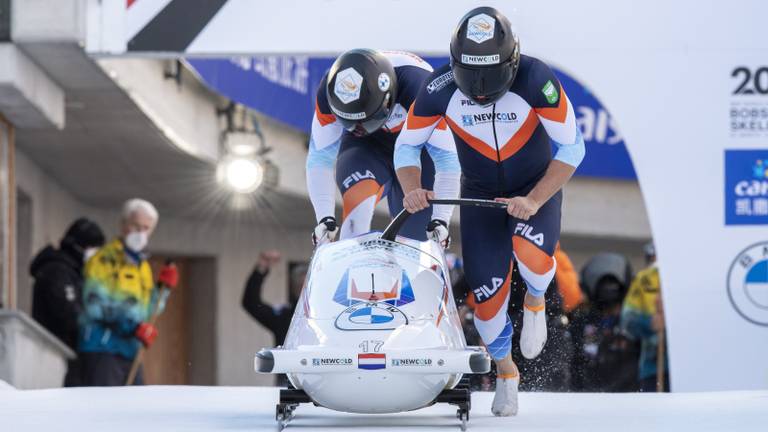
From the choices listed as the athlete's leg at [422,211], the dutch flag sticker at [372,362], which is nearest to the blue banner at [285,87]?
the athlete's leg at [422,211]

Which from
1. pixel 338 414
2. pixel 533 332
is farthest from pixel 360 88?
pixel 338 414

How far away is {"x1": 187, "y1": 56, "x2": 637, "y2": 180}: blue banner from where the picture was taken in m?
12.0

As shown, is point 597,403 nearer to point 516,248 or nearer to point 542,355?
point 516,248

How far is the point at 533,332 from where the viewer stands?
6.27m

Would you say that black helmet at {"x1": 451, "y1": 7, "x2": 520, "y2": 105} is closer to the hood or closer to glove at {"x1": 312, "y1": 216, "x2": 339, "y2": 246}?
glove at {"x1": 312, "y1": 216, "x2": 339, "y2": 246}

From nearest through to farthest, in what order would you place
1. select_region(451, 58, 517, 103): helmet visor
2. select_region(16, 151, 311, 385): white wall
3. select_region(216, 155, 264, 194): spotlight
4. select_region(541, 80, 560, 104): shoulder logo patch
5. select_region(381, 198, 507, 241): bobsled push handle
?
select_region(381, 198, 507, 241): bobsled push handle → select_region(451, 58, 517, 103): helmet visor → select_region(541, 80, 560, 104): shoulder logo patch → select_region(216, 155, 264, 194): spotlight → select_region(16, 151, 311, 385): white wall

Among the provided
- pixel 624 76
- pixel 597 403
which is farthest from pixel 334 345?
pixel 624 76

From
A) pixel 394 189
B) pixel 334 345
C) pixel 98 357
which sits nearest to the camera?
pixel 334 345

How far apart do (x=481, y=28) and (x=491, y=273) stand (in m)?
1.09

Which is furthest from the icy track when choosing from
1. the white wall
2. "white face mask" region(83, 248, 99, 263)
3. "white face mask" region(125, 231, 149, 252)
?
the white wall

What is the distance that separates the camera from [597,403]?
638cm

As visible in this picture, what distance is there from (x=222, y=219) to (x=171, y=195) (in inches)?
75.5

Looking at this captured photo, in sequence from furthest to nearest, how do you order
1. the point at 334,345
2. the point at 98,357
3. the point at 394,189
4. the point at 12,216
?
1. the point at 12,216
2. the point at 98,357
3. the point at 394,189
4. the point at 334,345

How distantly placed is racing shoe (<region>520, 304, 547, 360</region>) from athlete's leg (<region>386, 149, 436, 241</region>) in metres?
0.76
